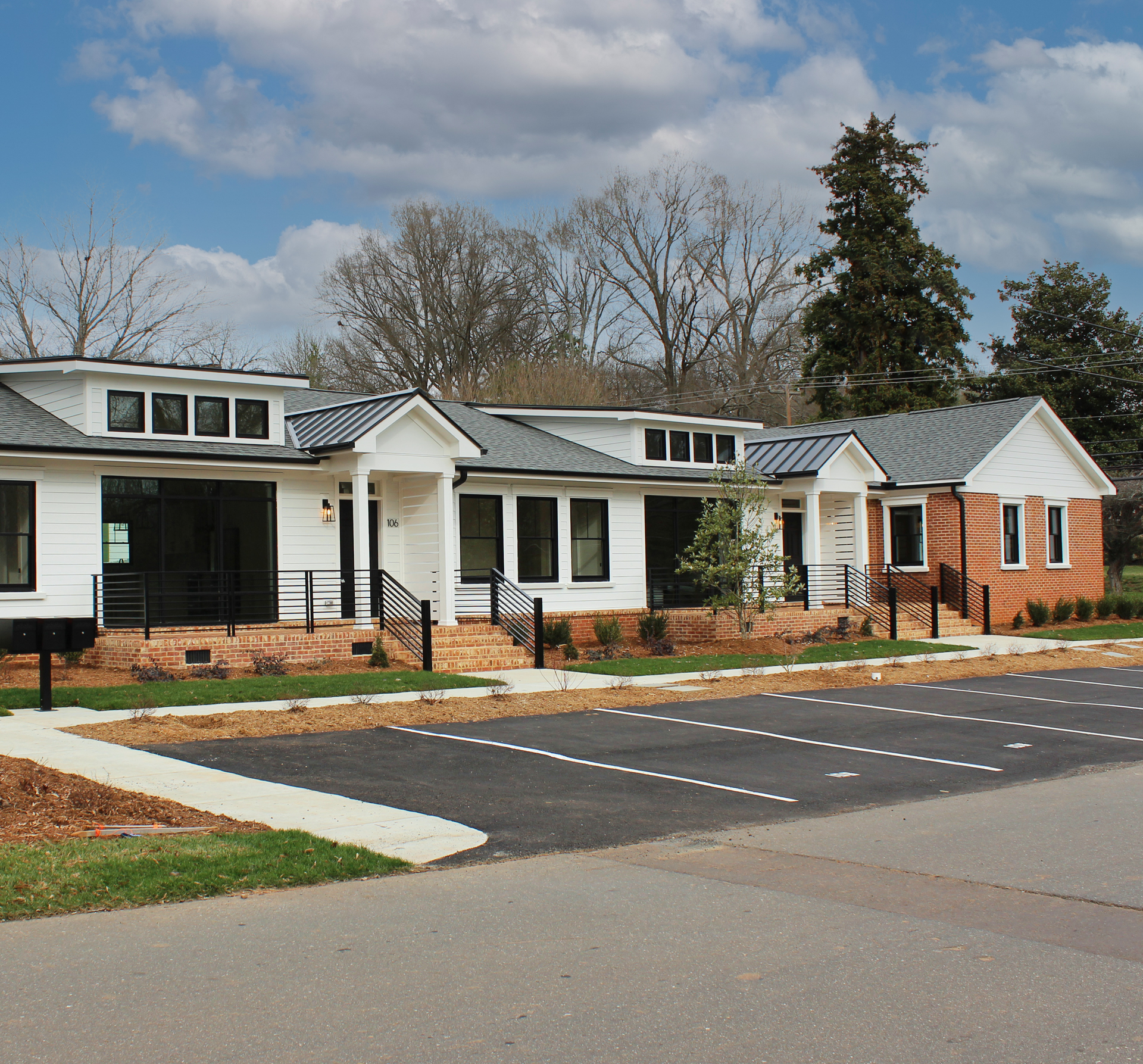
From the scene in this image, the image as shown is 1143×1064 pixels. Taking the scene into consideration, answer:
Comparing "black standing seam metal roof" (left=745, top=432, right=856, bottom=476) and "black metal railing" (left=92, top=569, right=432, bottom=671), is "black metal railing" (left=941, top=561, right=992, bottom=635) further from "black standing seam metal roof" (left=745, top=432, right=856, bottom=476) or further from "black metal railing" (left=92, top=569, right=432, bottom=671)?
"black metal railing" (left=92, top=569, right=432, bottom=671)

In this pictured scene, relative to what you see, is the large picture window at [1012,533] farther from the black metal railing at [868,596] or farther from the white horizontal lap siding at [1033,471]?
the black metal railing at [868,596]

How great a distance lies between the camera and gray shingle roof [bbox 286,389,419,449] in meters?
22.1

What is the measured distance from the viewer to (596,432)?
28.4m

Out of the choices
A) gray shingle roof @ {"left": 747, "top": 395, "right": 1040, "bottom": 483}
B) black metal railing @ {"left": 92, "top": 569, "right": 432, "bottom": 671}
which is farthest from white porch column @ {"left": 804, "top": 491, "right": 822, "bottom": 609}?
black metal railing @ {"left": 92, "top": 569, "right": 432, "bottom": 671}

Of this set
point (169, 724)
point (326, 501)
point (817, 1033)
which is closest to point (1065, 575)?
point (326, 501)

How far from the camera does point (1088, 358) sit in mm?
49344

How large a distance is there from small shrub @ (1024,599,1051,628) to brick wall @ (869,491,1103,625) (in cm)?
59

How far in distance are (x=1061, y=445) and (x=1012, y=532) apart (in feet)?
12.2

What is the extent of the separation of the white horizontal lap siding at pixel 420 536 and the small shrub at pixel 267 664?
436 cm

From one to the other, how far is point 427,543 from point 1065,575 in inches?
807

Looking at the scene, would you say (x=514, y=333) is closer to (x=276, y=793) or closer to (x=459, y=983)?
(x=276, y=793)

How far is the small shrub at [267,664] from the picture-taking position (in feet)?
63.1

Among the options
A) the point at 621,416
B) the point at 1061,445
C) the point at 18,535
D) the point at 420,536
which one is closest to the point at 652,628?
the point at 621,416

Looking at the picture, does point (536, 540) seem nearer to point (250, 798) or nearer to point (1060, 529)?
point (250, 798)
